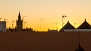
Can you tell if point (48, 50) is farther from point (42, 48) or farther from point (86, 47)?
point (86, 47)

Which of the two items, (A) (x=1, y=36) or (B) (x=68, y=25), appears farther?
(B) (x=68, y=25)

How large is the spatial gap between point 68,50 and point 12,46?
7.88m

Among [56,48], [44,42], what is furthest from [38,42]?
[56,48]

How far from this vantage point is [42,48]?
31.6m

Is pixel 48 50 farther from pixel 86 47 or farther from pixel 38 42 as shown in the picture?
pixel 86 47

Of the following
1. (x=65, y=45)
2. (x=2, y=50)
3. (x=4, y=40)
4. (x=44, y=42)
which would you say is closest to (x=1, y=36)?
(x=4, y=40)

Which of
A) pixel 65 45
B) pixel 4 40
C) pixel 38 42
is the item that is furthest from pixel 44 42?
pixel 4 40

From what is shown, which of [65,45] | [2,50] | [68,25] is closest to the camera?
[2,50]

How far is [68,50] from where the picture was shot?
3106 cm

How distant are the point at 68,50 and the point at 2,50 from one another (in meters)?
9.00

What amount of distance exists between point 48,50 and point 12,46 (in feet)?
16.8

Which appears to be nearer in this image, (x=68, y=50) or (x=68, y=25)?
(x=68, y=50)

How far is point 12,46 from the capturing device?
104ft

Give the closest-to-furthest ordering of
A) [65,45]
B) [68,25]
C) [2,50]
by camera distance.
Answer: [2,50] < [65,45] < [68,25]
